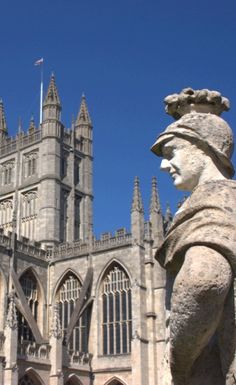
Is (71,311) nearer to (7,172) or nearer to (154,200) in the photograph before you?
(154,200)

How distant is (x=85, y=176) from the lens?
40.7 meters

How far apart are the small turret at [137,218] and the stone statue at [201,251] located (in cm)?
2805

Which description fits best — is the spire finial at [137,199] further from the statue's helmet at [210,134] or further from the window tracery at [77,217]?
the statue's helmet at [210,134]

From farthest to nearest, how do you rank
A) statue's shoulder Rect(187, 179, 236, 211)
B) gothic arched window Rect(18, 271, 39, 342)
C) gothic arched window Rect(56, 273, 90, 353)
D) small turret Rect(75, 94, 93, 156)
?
small turret Rect(75, 94, 93, 156)
gothic arched window Rect(18, 271, 39, 342)
gothic arched window Rect(56, 273, 90, 353)
statue's shoulder Rect(187, 179, 236, 211)

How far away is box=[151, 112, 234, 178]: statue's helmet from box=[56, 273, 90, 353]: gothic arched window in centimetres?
2936

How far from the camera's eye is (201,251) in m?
1.40

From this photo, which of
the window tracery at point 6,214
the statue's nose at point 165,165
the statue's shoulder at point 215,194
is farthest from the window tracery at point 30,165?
the statue's shoulder at point 215,194

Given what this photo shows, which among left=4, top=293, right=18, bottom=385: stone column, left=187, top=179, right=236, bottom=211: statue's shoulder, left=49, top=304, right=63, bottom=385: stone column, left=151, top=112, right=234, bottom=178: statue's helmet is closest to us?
left=187, top=179, right=236, bottom=211: statue's shoulder

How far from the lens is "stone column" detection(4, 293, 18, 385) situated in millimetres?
23547

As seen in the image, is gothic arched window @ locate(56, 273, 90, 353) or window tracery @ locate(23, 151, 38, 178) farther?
window tracery @ locate(23, 151, 38, 178)

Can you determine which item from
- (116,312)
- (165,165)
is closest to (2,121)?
(116,312)

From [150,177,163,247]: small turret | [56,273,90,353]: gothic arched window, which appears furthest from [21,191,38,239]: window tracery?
[150,177,163,247]: small turret

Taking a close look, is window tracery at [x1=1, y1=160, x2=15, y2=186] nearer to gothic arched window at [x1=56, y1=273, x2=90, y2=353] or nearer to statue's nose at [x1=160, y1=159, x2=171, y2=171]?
gothic arched window at [x1=56, y1=273, x2=90, y2=353]

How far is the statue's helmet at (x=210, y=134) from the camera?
1673mm
